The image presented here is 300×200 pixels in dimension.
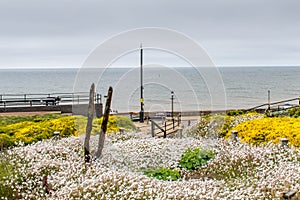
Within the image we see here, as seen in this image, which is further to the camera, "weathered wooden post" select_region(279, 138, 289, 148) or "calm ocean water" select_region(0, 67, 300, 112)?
"calm ocean water" select_region(0, 67, 300, 112)

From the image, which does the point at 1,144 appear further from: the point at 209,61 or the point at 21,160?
the point at 209,61

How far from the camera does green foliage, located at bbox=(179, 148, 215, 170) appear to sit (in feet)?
32.8

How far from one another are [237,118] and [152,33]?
487cm

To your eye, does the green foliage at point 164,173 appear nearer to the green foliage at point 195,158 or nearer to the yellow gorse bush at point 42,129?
the green foliage at point 195,158

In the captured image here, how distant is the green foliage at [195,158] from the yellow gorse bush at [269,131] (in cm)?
158

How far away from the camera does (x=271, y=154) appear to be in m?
9.66

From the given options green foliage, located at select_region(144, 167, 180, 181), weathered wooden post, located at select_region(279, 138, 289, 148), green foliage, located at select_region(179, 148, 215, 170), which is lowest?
green foliage, located at select_region(144, 167, 180, 181)

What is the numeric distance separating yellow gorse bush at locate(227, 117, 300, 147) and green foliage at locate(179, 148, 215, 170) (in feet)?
5.18

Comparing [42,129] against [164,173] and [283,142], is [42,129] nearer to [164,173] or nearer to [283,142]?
[164,173]

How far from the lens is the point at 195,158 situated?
10180 mm

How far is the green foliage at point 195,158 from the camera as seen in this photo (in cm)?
998

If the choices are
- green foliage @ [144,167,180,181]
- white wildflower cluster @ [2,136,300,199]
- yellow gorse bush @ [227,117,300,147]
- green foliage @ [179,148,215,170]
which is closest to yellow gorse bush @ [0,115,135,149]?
white wildflower cluster @ [2,136,300,199]

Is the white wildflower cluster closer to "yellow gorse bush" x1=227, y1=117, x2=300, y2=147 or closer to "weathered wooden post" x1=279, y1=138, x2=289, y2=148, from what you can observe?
"weathered wooden post" x1=279, y1=138, x2=289, y2=148

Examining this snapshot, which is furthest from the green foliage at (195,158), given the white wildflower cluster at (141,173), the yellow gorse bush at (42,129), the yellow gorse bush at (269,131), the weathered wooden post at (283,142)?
the yellow gorse bush at (42,129)
